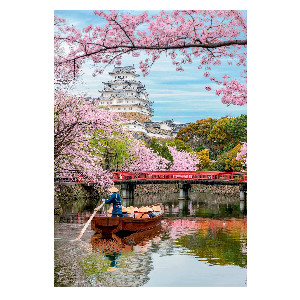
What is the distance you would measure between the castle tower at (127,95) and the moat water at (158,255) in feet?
8.22

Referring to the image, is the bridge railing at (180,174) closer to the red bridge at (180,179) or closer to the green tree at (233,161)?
the red bridge at (180,179)

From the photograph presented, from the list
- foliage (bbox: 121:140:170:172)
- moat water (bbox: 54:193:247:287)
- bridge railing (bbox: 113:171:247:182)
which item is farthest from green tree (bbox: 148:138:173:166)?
moat water (bbox: 54:193:247:287)

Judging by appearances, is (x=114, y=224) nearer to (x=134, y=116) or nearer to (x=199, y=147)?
(x=134, y=116)

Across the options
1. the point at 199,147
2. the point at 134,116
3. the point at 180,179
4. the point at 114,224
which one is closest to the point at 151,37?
the point at 134,116

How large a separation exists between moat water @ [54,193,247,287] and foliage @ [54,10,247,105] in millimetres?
2904

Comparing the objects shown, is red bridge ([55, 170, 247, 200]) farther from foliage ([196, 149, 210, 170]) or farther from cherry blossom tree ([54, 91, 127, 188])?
cherry blossom tree ([54, 91, 127, 188])

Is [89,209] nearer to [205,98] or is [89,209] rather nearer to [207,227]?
[207,227]

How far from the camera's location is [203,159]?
15867mm

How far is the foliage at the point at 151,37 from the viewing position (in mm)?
6086

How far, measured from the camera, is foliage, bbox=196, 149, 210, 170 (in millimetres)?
14766

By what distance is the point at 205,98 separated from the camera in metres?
7.38
